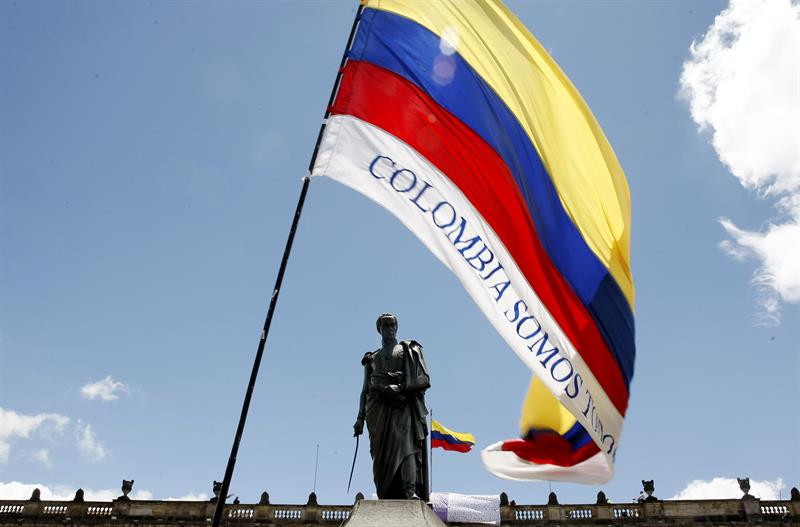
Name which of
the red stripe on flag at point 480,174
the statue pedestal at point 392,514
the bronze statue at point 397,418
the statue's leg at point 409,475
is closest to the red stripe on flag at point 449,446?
the red stripe on flag at point 480,174

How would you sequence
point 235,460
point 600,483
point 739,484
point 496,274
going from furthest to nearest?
1. point 739,484
2. point 600,483
3. point 496,274
4. point 235,460

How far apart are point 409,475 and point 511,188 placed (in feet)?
9.94

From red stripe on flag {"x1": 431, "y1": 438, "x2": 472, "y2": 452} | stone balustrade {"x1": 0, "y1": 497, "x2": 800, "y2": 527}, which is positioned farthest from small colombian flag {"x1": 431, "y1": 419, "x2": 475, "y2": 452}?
stone balustrade {"x1": 0, "y1": 497, "x2": 800, "y2": 527}

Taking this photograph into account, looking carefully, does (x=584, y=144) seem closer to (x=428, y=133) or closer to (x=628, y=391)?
(x=428, y=133)

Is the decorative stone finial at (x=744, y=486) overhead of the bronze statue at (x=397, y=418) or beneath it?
overhead

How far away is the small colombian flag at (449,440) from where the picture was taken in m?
20.6

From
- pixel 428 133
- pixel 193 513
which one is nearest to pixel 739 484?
pixel 193 513

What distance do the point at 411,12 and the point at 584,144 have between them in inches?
90.9

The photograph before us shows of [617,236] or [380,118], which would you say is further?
[617,236]

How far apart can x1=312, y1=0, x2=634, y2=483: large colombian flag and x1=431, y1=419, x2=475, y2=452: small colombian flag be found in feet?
43.1

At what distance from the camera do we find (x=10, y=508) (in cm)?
3158

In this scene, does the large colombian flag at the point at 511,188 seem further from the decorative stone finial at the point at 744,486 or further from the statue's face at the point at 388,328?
the decorative stone finial at the point at 744,486

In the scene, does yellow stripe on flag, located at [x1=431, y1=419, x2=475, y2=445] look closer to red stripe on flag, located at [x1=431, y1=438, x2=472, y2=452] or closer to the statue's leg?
red stripe on flag, located at [x1=431, y1=438, x2=472, y2=452]

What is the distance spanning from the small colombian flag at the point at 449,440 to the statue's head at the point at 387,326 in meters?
14.4
